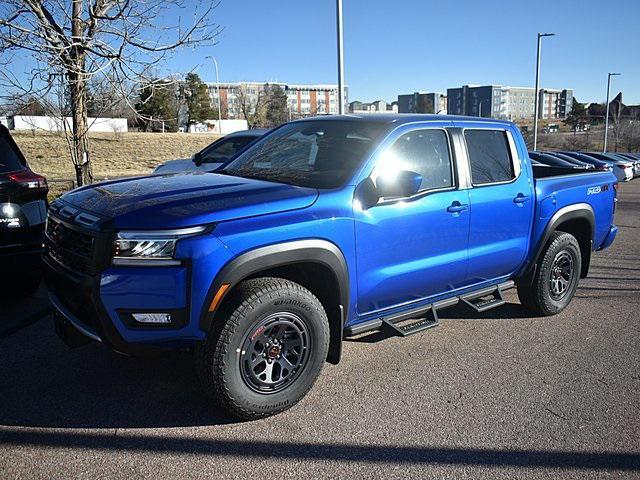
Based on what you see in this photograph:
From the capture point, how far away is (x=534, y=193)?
16.3 feet

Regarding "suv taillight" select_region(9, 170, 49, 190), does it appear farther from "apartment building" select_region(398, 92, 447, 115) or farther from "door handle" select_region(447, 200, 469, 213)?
"apartment building" select_region(398, 92, 447, 115)

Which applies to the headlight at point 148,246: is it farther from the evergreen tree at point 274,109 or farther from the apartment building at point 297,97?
the apartment building at point 297,97

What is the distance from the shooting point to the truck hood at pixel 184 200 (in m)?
3.03

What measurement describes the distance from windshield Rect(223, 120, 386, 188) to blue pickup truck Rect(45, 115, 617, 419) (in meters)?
0.02

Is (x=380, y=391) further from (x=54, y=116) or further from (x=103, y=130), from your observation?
(x=103, y=130)

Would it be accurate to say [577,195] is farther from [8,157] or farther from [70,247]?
[8,157]

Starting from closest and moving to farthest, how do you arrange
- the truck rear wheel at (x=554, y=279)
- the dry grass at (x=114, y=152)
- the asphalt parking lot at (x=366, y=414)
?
the asphalt parking lot at (x=366, y=414) → the truck rear wheel at (x=554, y=279) → the dry grass at (x=114, y=152)

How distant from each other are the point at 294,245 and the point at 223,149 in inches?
274

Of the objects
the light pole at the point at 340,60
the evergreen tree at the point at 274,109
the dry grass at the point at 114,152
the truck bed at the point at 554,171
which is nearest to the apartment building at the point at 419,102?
the evergreen tree at the point at 274,109

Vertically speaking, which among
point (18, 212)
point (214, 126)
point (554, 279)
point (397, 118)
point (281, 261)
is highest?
point (214, 126)

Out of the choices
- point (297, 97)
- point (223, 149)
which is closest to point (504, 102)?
point (297, 97)

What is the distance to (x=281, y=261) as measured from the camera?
129 inches

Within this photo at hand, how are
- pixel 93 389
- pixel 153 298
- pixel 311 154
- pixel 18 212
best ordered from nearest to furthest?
pixel 153 298 < pixel 93 389 < pixel 311 154 < pixel 18 212

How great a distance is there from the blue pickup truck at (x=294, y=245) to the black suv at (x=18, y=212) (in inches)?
52.3
